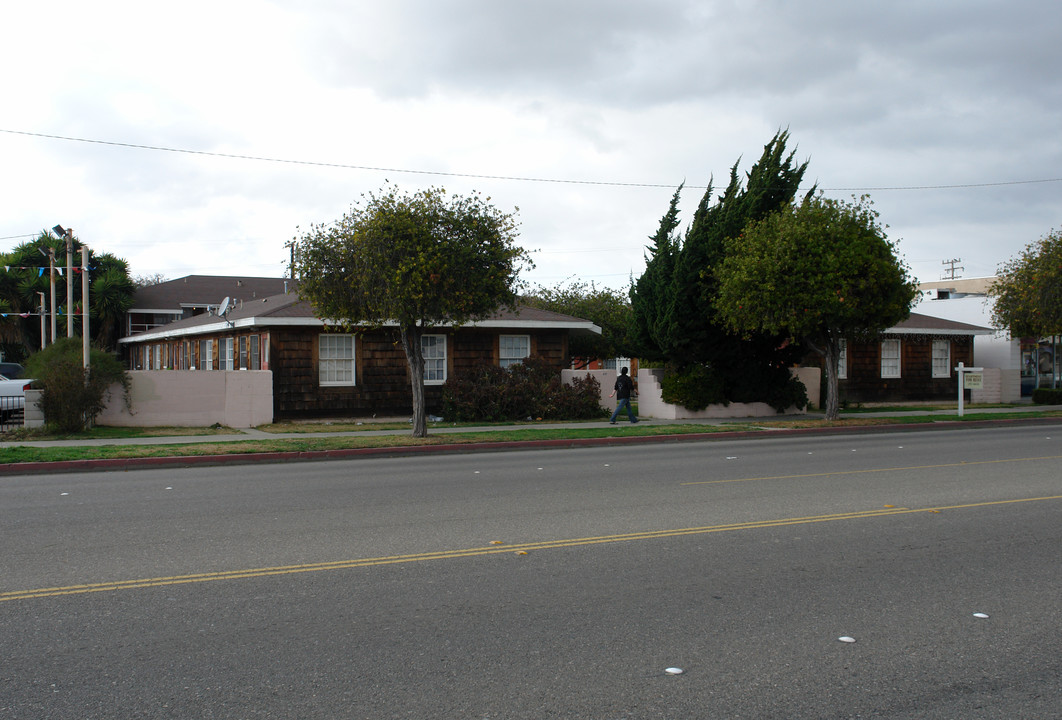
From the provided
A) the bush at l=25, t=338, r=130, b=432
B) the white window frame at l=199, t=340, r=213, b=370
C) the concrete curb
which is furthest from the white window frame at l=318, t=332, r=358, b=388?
the concrete curb

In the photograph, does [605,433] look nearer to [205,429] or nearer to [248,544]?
[205,429]

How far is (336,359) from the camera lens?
2508 cm

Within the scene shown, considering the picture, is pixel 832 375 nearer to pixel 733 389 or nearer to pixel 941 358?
pixel 733 389

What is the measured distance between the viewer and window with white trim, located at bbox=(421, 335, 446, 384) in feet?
85.7

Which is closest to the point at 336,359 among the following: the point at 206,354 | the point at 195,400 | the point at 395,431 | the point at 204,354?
the point at 195,400

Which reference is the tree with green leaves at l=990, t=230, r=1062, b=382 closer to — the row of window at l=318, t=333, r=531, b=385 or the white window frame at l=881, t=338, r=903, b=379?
the white window frame at l=881, t=338, r=903, b=379

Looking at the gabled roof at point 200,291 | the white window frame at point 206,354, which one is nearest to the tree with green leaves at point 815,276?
the white window frame at point 206,354

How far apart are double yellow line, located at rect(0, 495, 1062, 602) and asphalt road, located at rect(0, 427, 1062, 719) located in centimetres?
4

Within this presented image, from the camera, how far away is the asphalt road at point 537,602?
4422 millimetres

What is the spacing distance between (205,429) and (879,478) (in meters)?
16.2

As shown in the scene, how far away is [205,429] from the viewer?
2183 centimetres

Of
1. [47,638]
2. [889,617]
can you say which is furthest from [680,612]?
[47,638]

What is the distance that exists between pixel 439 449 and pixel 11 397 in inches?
498

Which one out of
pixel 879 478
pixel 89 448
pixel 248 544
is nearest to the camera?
pixel 248 544
